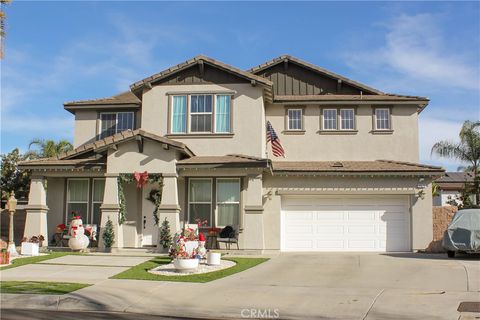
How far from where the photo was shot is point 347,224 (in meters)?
22.0

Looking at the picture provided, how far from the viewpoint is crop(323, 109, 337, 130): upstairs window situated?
2426cm

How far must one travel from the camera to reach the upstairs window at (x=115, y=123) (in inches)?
971

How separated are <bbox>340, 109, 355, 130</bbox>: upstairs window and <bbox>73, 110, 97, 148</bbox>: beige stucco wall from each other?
1033cm

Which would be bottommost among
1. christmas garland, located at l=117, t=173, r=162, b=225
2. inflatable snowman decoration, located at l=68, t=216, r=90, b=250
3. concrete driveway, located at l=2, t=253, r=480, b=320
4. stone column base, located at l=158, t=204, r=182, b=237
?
concrete driveway, located at l=2, t=253, r=480, b=320

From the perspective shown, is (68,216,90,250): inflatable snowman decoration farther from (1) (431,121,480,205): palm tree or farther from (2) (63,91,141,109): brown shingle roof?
(1) (431,121,480,205): palm tree

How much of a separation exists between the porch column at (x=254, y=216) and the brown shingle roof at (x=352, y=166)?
136cm

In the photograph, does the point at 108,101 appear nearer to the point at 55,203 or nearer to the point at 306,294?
the point at 55,203

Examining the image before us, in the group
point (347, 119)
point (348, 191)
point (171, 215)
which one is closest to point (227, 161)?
point (171, 215)

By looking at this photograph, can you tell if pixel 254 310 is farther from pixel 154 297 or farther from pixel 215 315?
pixel 154 297

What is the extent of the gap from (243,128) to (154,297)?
10.6 meters

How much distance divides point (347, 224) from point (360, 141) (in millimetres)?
3885

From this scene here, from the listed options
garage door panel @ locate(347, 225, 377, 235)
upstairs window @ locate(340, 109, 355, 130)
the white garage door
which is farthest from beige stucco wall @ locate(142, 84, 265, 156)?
garage door panel @ locate(347, 225, 377, 235)

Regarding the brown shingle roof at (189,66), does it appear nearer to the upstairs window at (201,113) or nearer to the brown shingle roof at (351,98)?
the upstairs window at (201,113)

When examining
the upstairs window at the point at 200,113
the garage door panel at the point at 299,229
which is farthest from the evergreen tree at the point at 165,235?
the garage door panel at the point at 299,229
